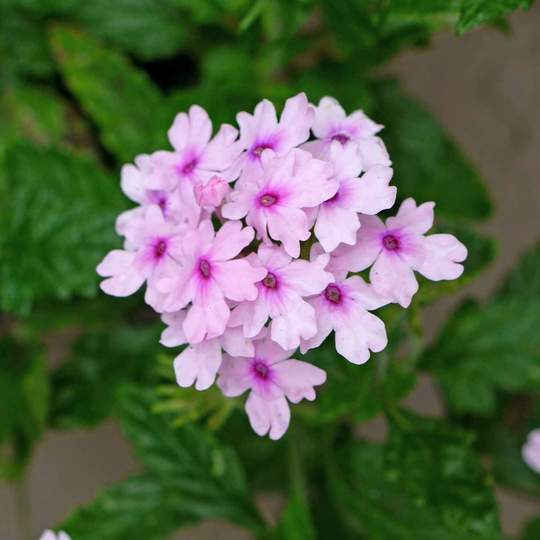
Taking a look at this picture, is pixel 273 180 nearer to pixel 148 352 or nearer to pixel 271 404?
pixel 271 404

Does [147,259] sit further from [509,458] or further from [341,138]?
[509,458]

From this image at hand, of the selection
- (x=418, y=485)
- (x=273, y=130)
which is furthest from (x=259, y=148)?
(x=418, y=485)

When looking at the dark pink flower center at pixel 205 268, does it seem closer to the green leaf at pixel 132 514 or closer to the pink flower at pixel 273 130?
the pink flower at pixel 273 130

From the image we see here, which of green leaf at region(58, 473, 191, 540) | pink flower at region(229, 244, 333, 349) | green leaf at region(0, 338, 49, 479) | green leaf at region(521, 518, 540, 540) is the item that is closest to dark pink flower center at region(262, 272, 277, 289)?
pink flower at region(229, 244, 333, 349)

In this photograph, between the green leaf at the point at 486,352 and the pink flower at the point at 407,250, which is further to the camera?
the green leaf at the point at 486,352

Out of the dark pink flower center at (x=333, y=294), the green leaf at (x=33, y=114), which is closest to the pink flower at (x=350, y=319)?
the dark pink flower center at (x=333, y=294)

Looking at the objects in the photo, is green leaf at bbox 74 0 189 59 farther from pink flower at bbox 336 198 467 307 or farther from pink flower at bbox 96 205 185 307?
pink flower at bbox 336 198 467 307

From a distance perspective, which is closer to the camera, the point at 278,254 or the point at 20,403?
the point at 278,254

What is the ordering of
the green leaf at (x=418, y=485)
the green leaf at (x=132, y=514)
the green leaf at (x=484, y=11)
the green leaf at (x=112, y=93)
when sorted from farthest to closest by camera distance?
the green leaf at (x=112, y=93)
the green leaf at (x=132, y=514)
the green leaf at (x=418, y=485)
the green leaf at (x=484, y=11)
